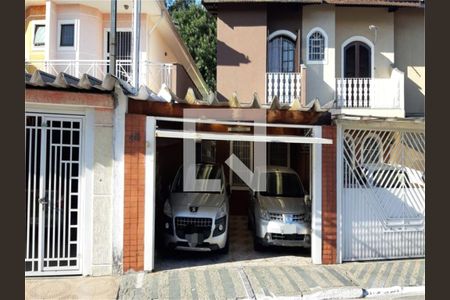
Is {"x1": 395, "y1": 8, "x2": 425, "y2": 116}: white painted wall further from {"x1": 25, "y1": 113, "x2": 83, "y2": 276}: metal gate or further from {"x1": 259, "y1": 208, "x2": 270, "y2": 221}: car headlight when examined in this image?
{"x1": 25, "y1": 113, "x2": 83, "y2": 276}: metal gate

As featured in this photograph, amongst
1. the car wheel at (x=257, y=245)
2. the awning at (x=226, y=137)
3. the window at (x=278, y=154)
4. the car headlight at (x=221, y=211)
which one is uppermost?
the awning at (x=226, y=137)

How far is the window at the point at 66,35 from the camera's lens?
13133 millimetres

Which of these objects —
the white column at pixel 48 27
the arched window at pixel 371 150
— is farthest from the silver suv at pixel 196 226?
the white column at pixel 48 27

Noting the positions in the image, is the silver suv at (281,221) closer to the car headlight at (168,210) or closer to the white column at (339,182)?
the white column at (339,182)

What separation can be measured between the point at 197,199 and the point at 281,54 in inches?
302

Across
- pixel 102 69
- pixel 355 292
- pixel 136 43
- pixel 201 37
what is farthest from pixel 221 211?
pixel 201 37

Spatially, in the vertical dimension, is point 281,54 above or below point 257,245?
above

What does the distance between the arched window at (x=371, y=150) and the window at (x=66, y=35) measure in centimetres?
1053

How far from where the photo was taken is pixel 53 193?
7.14 metres

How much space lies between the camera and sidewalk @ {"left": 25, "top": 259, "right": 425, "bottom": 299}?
636cm

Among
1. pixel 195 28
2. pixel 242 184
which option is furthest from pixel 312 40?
pixel 195 28

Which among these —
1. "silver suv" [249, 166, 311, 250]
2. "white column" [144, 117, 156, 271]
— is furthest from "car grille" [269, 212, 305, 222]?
"white column" [144, 117, 156, 271]

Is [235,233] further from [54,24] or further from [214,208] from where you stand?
[54,24]

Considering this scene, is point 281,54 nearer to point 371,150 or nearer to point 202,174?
point 202,174
